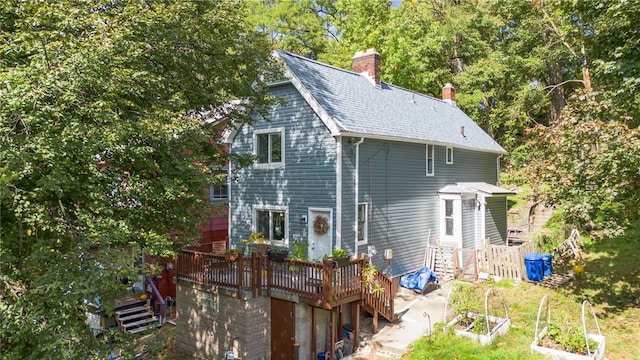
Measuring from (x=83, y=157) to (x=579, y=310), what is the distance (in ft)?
46.3

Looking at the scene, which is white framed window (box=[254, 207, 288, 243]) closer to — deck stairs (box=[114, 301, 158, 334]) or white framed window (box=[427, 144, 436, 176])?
deck stairs (box=[114, 301, 158, 334])

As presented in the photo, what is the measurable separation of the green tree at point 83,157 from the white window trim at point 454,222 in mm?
11517

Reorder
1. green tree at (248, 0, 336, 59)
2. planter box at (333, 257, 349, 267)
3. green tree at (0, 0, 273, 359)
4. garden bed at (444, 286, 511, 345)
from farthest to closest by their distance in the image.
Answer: green tree at (248, 0, 336, 59) → planter box at (333, 257, 349, 267) → garden bed at (444, 286, 511, 345) → green tree at (0, 0, 273, 359)

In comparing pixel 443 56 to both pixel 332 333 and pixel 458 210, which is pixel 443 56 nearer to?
pixel 458 210

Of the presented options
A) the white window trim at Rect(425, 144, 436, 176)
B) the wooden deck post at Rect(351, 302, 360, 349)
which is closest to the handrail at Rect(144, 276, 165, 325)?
the wooden deck post at Rect(351, 302, 360, 349)

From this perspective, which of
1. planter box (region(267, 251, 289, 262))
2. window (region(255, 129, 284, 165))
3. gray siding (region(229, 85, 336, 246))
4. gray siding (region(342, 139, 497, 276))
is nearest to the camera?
planter box (region(267, 251, 289, 262))

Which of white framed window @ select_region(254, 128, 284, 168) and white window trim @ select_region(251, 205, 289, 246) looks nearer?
white window trim @ select_region(251, 205, 289, 246)

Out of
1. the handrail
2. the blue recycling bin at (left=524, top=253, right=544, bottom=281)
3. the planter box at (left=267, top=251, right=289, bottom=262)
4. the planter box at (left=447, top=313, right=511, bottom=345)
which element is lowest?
the handrail

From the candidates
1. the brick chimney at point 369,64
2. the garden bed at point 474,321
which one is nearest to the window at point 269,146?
the brick chimney at point 369,64

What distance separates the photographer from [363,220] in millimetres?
14367

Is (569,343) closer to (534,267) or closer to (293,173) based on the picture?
(534,267)

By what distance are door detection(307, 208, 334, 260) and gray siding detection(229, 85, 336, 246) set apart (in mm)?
300

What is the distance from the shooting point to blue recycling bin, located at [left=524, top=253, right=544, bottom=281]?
14.4m

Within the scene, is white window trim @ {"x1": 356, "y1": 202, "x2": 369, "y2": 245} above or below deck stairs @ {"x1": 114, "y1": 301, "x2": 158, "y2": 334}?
above
